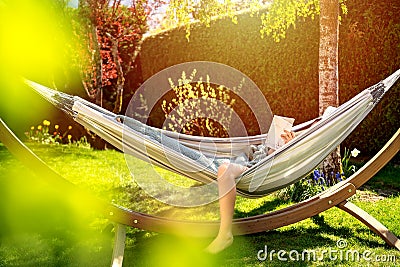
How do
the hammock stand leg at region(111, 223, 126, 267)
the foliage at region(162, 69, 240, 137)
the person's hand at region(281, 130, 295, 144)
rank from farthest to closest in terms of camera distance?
the foliage at region(162, 69, 240, 137), the person's hand at region(281, 130, 295, 144), the hammock stand leg at region(111, 223, 126, 267)

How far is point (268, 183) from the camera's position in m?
2.61

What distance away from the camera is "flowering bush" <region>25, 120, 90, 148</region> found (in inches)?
235

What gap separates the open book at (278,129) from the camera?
2.94 metres

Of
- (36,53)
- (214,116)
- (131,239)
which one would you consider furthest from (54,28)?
(131,239)

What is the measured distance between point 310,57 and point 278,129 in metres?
2.21

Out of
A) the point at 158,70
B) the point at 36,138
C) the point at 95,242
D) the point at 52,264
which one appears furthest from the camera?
the point at 158,70

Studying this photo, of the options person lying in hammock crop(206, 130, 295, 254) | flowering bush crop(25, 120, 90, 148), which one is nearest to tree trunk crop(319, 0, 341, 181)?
person lying in hammock crop(206, 130, 295, 254)

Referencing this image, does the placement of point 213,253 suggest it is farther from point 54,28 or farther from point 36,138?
point 54,28

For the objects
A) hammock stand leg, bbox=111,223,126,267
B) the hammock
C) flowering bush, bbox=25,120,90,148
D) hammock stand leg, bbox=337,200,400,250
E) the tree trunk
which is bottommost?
flowering bush, bbox=25,120,90,148

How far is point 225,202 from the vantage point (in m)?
2.55

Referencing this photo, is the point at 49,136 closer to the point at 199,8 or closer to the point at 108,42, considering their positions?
the point at 108,42

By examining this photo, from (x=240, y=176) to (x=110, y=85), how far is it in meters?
4.39

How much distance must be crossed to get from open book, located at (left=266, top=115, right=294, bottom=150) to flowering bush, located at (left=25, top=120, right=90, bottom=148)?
10.8ft

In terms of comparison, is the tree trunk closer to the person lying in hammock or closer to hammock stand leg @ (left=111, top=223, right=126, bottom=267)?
the person lying in hammock
